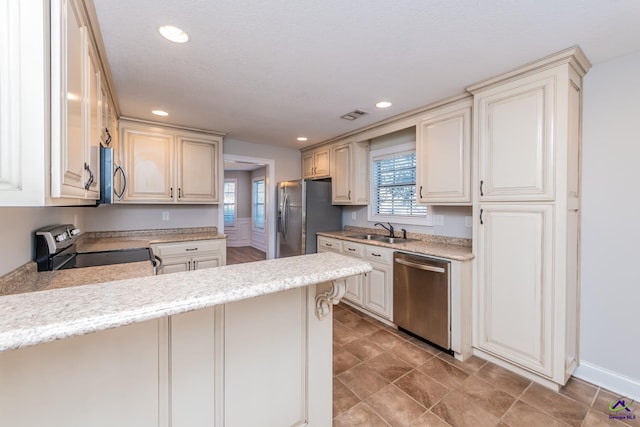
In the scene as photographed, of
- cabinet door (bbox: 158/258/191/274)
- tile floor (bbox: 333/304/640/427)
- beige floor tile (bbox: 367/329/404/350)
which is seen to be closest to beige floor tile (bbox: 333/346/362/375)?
tile floor (bbox: 333/304/640/427)

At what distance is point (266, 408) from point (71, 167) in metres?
1.24

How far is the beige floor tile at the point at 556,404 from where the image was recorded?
168 centimetres

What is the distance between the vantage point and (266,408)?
3.98 ft

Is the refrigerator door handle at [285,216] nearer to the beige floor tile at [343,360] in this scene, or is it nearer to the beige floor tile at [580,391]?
the beige floor tile at [343,360]

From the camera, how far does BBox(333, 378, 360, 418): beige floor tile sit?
176cm

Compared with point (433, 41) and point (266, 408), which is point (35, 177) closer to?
point (266, 408)

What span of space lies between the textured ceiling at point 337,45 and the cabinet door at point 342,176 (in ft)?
4.02

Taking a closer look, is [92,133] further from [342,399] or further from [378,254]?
[378,254]

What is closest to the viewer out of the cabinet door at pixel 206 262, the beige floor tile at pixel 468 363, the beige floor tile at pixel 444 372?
the beige floor tile at pixel 444 372

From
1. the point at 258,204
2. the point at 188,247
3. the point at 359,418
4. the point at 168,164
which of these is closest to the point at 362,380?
the point at 359,418

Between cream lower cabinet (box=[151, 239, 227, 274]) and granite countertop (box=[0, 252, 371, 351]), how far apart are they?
2413mm

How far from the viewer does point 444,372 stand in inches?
84.1

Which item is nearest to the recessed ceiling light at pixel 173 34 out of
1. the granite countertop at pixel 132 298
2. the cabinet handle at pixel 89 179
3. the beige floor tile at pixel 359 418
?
the cabinet handle at pixel 89 179

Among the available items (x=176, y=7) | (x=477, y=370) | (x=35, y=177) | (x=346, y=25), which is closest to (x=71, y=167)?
(x=35, y=177)
